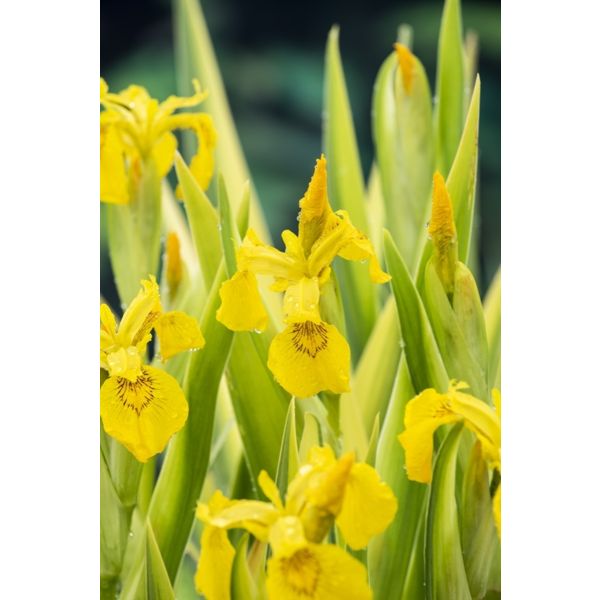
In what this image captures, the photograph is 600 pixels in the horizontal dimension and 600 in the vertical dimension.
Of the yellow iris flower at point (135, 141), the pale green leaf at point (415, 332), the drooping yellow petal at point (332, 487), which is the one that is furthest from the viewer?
the yellow iris flower at point (135, 141)

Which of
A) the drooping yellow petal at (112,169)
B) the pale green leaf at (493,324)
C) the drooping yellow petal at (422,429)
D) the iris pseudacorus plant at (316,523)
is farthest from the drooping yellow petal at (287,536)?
the drooping yellow petal at (112,169)

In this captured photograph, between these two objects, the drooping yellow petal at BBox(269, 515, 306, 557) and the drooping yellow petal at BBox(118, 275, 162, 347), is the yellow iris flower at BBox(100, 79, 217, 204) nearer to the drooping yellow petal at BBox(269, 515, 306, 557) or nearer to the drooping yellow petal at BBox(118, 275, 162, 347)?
the drooping yellow petal at BBox(118, 275, 162, 347)

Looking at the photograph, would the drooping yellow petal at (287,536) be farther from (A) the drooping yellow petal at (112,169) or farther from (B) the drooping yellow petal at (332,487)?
(A) the drooping yellow petal at (112,169)

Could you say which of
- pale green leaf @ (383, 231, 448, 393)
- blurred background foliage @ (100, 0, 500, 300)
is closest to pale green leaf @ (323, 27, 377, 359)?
blurred background foliage @ (100, 0, 500, 300)

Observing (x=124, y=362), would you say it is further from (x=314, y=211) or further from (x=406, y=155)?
(x=406, y=155)

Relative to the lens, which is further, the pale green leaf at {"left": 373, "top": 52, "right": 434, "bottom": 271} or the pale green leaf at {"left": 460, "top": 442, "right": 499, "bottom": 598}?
the pale green leaf at {"left": 373, "top": 52, "right": 434, "bottom": 271}
